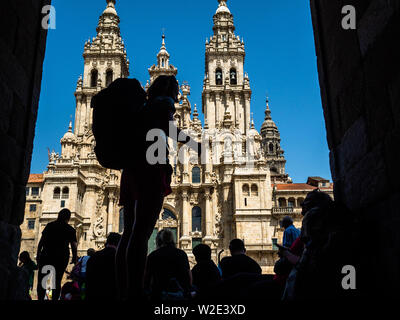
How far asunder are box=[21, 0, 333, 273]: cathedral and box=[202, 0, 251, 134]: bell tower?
4.2 inches

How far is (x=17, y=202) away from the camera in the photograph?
402 centimetres

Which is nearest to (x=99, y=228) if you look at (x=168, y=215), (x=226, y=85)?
(x=168, y=215)

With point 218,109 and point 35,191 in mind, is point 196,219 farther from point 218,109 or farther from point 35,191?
point 35,191

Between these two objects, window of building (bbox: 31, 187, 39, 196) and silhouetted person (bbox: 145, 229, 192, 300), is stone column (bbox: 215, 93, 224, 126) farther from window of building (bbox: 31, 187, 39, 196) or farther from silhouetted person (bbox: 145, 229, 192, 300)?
silhouetted person (bbox: 145, 229, 192, 300)

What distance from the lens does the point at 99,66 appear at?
41.1 meters

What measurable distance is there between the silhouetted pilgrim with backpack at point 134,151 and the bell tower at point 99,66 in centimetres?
3570

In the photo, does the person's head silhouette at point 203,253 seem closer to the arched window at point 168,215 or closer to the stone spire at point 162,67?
the arched window at point 168,215

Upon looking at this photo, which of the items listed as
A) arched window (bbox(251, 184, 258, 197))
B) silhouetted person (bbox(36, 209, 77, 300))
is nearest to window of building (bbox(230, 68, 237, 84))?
arched window (bbox(251, 184, 258, 197))

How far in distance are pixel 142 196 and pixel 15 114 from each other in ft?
6.00

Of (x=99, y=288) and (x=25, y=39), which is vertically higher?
(x=25, y=39)

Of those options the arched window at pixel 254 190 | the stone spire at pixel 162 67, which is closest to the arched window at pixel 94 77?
the stone spire at pixel 162 67
